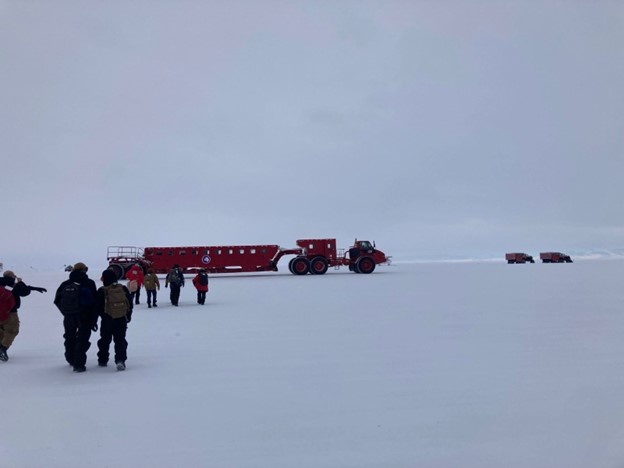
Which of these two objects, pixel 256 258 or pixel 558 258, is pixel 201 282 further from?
pixel 558 258

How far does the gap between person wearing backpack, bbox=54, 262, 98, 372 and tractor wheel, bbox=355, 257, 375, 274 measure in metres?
32.4

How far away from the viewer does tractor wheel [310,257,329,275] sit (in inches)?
1566

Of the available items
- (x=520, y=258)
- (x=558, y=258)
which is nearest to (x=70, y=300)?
(x=520, y=258)

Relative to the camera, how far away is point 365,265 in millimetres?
40312

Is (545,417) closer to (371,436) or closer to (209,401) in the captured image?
(371,436)

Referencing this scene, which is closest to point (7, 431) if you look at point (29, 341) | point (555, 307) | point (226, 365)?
point (226, 365)

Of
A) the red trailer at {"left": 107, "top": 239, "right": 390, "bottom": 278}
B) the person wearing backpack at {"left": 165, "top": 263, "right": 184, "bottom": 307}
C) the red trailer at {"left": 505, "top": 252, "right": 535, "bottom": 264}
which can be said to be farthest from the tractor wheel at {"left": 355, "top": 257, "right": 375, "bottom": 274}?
the red trailer at {"left": 505, "top": 252, "right": 535, "bottom": 264}

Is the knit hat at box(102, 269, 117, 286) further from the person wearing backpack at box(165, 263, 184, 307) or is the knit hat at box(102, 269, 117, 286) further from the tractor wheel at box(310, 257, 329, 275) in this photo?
the tractor wheel at box(310, 257, 329, 275)

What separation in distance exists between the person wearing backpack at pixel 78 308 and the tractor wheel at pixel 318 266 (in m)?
31.3

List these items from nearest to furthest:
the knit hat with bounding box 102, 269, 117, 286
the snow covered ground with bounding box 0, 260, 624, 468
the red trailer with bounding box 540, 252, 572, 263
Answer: the snow covered ground with bounding box 0, 260, 624, 468
the knit hat with bounding box 102, 269, 117, 286
the red trailer with bounding box 540, 252, 572, 263

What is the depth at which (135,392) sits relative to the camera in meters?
7.28

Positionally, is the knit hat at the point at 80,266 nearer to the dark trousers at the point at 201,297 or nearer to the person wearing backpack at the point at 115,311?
the person wearing backpack at the point at 115,311

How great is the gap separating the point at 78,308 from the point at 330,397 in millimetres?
4519

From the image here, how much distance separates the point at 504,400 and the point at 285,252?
32.8 metres
